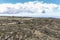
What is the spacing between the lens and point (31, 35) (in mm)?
195875

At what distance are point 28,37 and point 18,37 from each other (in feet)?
33.6

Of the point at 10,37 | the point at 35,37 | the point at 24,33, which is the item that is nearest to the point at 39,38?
the point at 35,37

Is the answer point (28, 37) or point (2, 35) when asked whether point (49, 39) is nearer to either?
point (28, 37)

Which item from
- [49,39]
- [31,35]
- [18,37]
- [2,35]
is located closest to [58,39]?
[49,39]

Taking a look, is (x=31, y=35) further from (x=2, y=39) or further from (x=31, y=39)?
(x=2, y=39)

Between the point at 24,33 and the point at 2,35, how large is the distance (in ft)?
77.6

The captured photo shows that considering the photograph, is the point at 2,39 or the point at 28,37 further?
the point at 28,37

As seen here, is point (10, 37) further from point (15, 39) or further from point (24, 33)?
point (24, 33)

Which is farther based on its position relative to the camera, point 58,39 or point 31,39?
point 58,39

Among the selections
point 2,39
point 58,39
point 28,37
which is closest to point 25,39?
point 28,37

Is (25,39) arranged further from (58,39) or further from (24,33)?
(58,39)

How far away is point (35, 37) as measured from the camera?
638 ft

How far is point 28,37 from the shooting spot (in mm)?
191125

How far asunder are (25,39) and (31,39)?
247 inches
